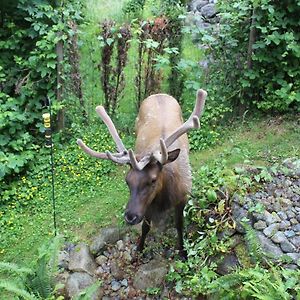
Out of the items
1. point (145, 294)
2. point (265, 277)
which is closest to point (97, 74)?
point (145, 294)

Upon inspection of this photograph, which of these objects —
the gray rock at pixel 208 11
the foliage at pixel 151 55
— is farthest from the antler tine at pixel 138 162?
the gray rock at pixel 208 11

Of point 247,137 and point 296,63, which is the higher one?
point 296,63

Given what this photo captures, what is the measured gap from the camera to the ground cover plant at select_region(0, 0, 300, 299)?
668 centimetres

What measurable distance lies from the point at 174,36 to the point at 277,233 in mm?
4143

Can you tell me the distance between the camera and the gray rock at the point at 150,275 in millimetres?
5598

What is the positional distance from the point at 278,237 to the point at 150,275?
1622 millimetres

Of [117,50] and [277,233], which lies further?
[117,50]

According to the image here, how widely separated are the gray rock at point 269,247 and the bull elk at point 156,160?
1.01 meters

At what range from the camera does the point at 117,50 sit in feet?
26.0

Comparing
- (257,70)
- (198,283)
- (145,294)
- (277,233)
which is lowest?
(145,294)

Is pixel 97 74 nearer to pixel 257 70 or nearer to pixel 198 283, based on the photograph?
pixel 257 70

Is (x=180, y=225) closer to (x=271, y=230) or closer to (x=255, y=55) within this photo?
(x=271, y=230)

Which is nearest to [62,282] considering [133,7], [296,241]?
[296,241]

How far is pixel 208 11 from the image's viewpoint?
435 inches
